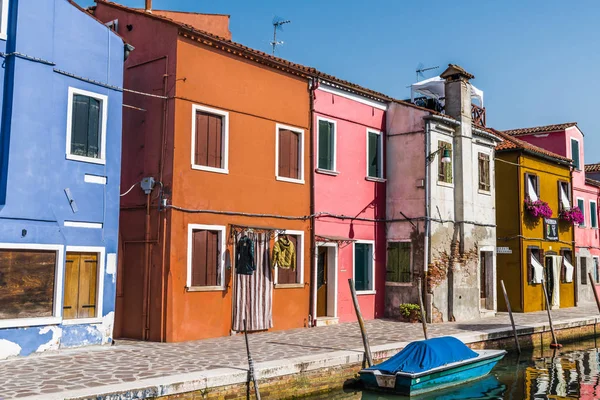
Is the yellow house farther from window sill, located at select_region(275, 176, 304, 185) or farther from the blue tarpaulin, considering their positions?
the blue tarpaulin

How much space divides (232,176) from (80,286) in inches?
181

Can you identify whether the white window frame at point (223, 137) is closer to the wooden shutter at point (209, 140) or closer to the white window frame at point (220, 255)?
the wooden shutter at point (209, 140)

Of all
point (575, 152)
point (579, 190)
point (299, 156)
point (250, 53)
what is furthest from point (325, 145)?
point (579, 190)

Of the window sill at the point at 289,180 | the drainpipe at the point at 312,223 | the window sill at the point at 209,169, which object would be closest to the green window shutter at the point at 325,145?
the drainpipe at the point at 312,223

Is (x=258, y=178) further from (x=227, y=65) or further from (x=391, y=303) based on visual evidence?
(x=391, y=303)

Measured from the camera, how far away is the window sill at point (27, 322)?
11.4m

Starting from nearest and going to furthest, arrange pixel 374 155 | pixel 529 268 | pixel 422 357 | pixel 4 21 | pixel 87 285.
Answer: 1. pixel 4 21
2. pixel 422 357
3. pixel 87 285
4. pixel 374 155
5. pixel 529 268

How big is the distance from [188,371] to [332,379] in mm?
3173

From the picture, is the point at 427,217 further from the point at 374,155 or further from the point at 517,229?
the point at 517,229

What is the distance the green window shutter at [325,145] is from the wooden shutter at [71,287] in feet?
25.6

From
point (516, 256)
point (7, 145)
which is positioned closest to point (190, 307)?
point (7, 145)

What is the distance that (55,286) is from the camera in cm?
1231

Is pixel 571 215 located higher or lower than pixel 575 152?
lower

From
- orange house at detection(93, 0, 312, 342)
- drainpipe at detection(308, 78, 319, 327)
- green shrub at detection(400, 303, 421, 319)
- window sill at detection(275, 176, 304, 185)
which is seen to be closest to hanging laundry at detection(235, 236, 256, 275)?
orange house at detection(93, 0, 312, 342)
